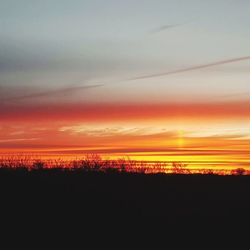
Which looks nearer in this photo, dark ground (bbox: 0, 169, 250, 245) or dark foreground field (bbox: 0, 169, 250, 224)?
dark ground (bbox: 0, 169, 250, 245)

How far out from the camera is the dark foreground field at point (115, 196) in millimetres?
14969

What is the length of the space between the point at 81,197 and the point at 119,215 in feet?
9.46

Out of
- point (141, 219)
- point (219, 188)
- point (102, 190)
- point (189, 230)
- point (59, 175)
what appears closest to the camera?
point (189, 230)

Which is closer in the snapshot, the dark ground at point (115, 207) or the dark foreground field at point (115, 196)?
the dark ground at point (115, 207)

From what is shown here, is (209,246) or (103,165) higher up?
(103,165)

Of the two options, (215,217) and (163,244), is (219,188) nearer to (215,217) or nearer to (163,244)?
(215,217)

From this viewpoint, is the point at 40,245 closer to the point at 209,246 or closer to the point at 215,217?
the point at 209,246

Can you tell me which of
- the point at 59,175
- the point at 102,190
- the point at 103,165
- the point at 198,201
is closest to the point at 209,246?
the point at 198,201

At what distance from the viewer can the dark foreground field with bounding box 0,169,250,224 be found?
49.1ft

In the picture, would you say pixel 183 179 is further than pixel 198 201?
Yes

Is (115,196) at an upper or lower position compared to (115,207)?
upper

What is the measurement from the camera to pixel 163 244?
11695 mm

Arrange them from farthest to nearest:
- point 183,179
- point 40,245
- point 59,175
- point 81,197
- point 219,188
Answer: point 183,179, point 59,175, point 219,188, point 81,197, point 40,245

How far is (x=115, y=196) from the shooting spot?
1761 centimetres
